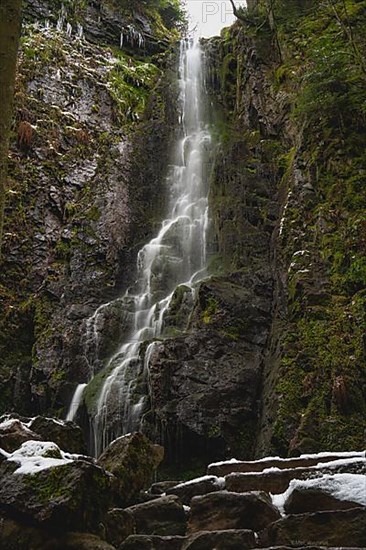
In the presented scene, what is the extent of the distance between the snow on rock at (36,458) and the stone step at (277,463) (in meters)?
2.49

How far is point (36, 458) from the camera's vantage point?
18.0ft

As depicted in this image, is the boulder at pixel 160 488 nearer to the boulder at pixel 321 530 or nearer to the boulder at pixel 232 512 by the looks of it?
the boulder at pixel 232 512

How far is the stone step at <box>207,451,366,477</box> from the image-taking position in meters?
6.96

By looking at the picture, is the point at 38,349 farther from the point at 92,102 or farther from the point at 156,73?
the point at 156,73

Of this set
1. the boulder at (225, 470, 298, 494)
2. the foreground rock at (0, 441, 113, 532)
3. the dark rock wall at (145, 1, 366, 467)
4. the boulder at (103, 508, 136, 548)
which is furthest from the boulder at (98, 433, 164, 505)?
the dark rock wall at (145, 1, 366, 467)

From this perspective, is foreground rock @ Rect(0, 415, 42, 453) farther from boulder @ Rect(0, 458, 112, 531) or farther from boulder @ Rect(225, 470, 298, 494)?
boulder @ Rect(225, 470, 298, 494)

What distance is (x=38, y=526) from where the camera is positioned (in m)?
4.92

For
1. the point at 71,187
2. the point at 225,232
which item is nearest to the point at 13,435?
the point at 225,232

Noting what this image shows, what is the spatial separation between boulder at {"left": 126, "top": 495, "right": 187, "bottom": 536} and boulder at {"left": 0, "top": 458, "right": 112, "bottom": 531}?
0.96m

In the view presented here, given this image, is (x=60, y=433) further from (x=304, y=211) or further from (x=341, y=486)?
(x=304, y=211)

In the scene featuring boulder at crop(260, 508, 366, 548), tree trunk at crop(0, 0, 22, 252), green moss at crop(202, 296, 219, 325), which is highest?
tree trunk at crop(0, 0, 22, 252)

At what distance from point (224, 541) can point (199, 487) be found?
2155 mm

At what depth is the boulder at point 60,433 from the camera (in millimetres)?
7656

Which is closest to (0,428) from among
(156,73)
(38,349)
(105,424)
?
(105,424)
